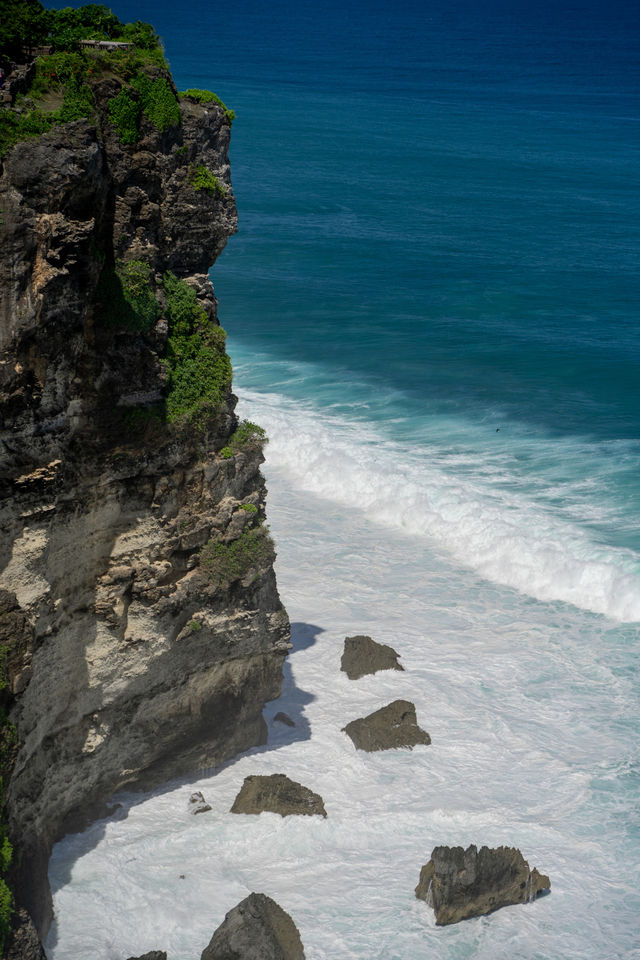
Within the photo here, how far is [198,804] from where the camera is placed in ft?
75.1

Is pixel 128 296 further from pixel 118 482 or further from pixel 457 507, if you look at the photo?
pixel 457 507

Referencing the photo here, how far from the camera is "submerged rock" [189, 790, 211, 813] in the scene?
22.8 metres

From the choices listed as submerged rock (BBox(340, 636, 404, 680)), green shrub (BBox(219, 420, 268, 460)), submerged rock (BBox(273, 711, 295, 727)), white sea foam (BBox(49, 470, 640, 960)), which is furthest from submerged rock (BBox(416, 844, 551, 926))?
green shrub (BBox(219, 420, 268, 460))

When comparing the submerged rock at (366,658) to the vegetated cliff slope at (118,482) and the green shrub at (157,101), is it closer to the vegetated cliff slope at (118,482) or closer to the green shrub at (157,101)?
the vegetated cliff slope at (118,482)

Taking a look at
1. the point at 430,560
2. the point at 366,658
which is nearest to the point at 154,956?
the point at 366,658

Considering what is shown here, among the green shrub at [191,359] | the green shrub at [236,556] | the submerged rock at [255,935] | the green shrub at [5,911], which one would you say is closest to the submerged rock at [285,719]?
the green shrub at [236,556]

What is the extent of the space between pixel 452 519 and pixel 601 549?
5.06m

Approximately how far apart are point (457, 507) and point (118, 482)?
1925 centimetres

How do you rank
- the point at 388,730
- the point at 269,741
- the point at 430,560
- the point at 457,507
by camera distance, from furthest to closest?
the point at 457,507 < the point at 430,560 < the point at 388,730 < the point at 269,741

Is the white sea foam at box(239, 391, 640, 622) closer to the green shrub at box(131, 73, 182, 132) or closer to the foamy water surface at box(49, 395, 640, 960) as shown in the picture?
the foamy water surface at box(49, 395, 640, 960)

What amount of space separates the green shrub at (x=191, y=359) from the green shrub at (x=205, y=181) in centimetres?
183

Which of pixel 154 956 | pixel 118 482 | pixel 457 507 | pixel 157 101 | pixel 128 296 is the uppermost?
pixel 157 101

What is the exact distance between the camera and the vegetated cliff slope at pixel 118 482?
17.1 metres

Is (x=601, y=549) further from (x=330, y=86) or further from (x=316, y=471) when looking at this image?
(x=330, y=86)
